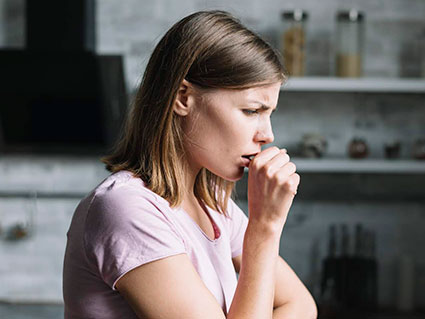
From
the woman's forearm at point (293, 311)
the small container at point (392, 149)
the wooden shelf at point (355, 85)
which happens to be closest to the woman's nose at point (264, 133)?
the woman's forearm at point (293, 311)

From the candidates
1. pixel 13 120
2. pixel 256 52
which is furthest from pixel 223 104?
pixel 13 120

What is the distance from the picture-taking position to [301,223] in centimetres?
304

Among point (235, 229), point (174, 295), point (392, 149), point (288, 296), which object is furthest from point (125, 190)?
point (392, 149)

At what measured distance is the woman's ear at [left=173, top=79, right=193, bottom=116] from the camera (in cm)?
92

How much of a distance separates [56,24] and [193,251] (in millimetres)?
2216

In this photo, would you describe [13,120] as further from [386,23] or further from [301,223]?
[386,23]

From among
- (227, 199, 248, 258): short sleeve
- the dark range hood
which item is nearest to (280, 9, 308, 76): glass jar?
the dark range hood

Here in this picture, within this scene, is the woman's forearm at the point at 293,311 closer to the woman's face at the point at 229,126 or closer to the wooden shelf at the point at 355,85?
the woman's face at the point at 229,126

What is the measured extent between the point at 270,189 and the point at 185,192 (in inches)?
6.7

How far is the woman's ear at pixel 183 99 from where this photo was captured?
917mm

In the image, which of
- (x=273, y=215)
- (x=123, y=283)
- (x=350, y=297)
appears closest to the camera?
(x=123, y=283)

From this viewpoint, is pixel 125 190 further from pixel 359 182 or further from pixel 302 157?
pixel 359 182

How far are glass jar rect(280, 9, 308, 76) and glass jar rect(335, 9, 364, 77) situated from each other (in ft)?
0.58

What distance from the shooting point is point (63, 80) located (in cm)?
282
